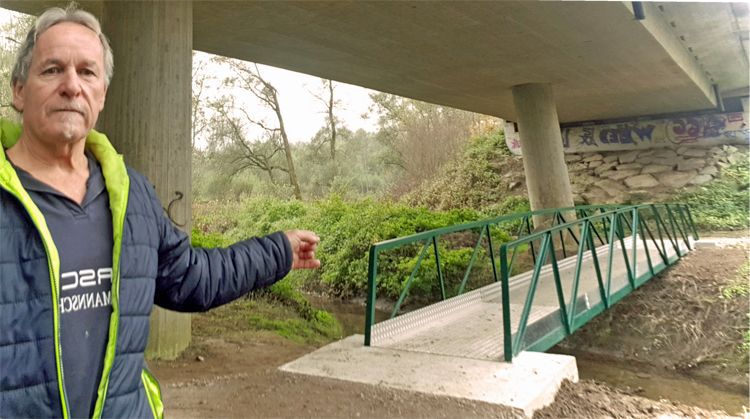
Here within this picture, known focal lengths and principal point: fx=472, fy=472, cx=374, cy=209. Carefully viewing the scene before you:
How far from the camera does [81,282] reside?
88 centimetres

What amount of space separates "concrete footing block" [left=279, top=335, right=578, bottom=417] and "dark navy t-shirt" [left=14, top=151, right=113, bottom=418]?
174 cm

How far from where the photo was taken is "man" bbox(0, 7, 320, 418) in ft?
2.72

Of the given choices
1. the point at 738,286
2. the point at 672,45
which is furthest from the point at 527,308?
the point at 672,45

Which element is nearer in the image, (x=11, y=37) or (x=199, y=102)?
(x=11, y=37)

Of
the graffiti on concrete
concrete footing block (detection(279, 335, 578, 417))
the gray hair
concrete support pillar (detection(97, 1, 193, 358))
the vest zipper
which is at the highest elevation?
the graffiti on concrete

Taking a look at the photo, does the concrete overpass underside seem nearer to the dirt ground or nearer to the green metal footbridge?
the dirt ground

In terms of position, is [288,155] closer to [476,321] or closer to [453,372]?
[476,321]

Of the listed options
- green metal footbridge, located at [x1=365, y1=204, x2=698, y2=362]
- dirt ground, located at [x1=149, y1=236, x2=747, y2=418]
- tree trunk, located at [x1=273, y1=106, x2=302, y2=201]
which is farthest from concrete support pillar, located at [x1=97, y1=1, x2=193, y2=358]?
tree trunk, located at [x1=273, y1=106, x2=302, y2=201]

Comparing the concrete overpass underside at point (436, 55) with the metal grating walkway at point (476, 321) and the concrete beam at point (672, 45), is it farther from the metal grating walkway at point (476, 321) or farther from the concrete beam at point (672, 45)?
the metal grating walkway at point (476, 321)

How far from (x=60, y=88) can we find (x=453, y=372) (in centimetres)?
225

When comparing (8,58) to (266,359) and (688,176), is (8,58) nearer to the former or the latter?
(266,359)

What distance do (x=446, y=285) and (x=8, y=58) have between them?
7394 mm

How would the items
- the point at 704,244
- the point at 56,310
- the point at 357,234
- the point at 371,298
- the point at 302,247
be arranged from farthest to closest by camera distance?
1. the point at 357,234
2. the point at 704,244
3. the point at 371,298
4. the point at 302,247
5. the point at 56,310

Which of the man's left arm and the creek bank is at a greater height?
the man's left arm
